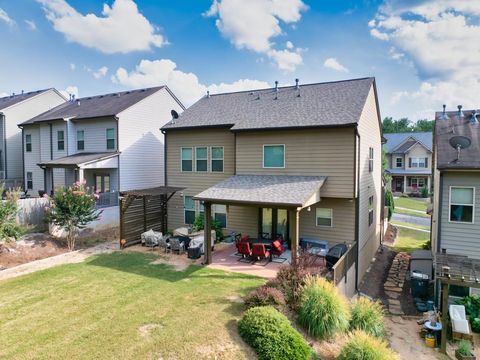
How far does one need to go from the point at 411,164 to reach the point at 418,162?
98 cm

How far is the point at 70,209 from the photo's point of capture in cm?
1402

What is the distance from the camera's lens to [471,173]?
1095cm

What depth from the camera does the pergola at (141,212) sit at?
48.1 ft

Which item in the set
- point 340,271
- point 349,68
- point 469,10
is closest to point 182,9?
point 349,68

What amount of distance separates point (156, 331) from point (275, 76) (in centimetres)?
1560

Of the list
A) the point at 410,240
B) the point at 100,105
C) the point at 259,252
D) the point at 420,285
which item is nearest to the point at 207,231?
the point at 259,252

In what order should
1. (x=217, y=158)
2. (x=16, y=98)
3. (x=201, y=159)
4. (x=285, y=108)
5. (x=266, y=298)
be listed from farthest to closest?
(x=16, y=98), (x=201, y=159), (x=217, y=158), (x=285, y=108), (x=266, y=298)

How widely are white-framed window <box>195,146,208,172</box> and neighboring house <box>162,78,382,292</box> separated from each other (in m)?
0.06

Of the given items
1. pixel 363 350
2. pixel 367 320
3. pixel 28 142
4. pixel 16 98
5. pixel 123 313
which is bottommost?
pixel 367 320

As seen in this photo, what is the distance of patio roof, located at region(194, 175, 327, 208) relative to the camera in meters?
11.0

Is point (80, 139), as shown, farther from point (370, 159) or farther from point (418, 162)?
point (418, 162)

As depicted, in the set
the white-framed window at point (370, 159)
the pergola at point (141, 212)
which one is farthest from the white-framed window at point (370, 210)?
the pergola at point (141, 212)

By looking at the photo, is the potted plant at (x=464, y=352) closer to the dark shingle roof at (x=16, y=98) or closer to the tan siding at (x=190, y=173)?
the tan siding at (x=190, y=173)

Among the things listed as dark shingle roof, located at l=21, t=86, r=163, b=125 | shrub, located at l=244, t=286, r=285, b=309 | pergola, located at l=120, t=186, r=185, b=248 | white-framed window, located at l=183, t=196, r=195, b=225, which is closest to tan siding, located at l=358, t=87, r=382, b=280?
shrub, located at l=244, t=286, r=285, b=309
